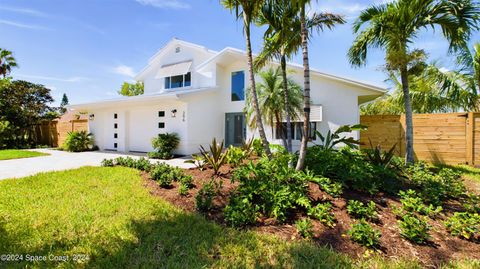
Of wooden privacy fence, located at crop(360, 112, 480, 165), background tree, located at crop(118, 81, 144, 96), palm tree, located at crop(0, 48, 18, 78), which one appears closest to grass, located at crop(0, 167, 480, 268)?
wooden privacy fence, located at crop(360, 112, 480, 165)

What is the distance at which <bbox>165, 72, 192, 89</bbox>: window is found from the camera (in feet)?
57.5

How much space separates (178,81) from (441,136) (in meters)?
16.8

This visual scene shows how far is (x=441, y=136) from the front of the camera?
10547 millimetres

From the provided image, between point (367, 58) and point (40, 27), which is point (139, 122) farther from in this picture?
point (367, 58)

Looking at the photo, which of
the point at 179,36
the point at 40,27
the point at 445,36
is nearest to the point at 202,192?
the point at 445,36

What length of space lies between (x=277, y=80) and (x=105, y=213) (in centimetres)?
886

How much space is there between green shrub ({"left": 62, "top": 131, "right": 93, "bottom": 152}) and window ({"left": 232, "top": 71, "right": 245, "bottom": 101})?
38.3ft

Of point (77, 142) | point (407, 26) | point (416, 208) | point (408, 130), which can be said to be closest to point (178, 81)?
point (77, 142)

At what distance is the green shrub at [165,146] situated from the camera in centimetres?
1273

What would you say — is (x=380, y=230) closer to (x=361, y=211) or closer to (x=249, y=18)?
(x=361, y=211)

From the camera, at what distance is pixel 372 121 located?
12156 millimetres

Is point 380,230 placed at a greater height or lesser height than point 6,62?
lesser

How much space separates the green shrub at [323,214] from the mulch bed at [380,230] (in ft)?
0.29

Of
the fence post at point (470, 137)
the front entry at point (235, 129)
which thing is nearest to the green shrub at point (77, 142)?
the front entry at point (235, 129)
